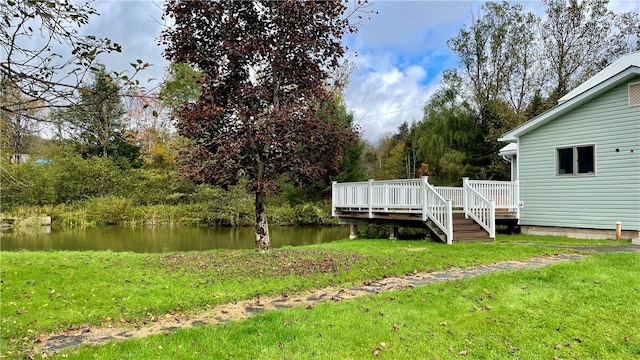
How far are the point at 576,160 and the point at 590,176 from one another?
636 millimetres

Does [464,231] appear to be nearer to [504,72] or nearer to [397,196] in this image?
[397,196]

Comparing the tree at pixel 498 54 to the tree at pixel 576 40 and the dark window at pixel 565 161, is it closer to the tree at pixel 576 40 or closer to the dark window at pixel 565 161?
the tree at pixel 576 40

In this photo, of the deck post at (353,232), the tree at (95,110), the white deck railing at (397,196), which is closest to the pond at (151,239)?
the deck post at (353,232)

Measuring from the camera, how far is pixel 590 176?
11766 mm

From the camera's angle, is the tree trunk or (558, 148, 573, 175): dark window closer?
the tree trunk

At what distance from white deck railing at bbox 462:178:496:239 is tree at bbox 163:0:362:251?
5.16 m

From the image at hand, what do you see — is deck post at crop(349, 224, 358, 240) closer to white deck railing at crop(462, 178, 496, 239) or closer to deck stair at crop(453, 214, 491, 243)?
deck stair at crop(453, 214, 491, 243)

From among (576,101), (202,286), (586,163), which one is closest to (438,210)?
(586,163)

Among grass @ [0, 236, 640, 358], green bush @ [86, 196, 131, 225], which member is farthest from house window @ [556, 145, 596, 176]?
green bush @ [86, 196, 131, 225]

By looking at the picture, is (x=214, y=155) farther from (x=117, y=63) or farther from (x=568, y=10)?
(x=568, y=10)

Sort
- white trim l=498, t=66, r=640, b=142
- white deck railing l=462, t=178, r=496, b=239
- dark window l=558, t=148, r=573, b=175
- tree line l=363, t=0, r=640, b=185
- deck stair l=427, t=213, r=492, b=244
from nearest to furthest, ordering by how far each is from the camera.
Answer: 1. white trim l=498, t=66, r=640, b=142
2. deck stair l=427, t=213, r=492, b=244
3. white deck railing l=462, t=178, r=496, b=239
4. dark window l=558, t=148, r=573, b=175
5. tree line l=363, t=0, r=640, b=185

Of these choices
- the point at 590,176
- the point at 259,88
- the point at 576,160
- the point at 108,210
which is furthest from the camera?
the point at 108,210

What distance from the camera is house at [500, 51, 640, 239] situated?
35.9 ft

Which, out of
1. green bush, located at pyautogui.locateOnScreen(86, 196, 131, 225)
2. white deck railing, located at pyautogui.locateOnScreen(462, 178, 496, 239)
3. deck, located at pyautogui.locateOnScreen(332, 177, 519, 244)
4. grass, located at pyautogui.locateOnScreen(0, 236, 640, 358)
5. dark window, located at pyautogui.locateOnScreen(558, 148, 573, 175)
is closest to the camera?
grass, located at pyautogui.locateOnScreen(0, 236, 640, 358)
